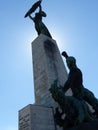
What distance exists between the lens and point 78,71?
6.14 meters

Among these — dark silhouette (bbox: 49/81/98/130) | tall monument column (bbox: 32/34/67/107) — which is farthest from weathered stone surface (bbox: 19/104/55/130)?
dark silhouette (bbox: 49/81/98/130)

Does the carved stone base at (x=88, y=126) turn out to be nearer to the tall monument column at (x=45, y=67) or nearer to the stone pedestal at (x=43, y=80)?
the stone pedestal at (x=43, y=80)

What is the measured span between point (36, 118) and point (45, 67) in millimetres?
3087

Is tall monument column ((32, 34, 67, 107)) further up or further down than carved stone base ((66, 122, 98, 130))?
further up

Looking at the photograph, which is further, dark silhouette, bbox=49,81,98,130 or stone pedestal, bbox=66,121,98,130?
dark silhouette, bbox=49,81,98,130

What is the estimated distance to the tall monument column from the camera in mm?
10039

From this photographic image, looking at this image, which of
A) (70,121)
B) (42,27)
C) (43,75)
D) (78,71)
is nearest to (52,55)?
(43,75)

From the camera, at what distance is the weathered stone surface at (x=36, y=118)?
8.09 metres

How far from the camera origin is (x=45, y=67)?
10750mm

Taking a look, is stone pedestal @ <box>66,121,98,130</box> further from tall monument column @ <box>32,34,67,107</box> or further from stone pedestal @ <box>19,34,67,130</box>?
tall monument column @ <box>32,34,67,107</box>

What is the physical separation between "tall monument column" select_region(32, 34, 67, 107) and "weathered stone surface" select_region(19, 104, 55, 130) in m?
0.58

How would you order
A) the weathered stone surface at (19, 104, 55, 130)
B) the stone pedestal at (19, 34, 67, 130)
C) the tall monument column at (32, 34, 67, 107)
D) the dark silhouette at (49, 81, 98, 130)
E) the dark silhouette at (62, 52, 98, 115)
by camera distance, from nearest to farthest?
1. the dark silhouette at (49, 81, 98, 130)
2. the dark silhouette at (62, 52, 98, 115)
3. the weathered stone surface at (19, 104, 55, 130)
4. the stone pedestal at (19, 34, 67, 130)
5. the tall monument column at (32, 34, 67, 107)

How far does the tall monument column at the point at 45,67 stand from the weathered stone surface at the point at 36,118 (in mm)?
579

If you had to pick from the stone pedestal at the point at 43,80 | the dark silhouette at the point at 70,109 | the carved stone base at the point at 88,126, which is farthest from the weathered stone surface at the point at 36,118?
the carved stone base at the point at 88,126
